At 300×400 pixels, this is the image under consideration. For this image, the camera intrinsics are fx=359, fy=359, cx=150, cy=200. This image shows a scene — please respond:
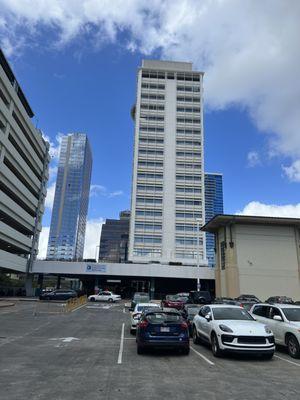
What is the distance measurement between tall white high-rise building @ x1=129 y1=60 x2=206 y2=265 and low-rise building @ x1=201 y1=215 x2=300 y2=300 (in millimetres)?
39496

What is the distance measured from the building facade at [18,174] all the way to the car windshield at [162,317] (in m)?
44.3

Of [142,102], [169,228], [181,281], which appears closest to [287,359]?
[181,281]

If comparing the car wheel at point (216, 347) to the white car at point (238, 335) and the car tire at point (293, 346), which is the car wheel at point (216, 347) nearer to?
the white car at point (238, 335)

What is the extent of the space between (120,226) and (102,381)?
550 feet

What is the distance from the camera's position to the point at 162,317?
11469 millimetres

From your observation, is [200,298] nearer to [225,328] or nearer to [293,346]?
[293,346]

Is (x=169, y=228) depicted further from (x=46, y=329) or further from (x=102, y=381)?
(x=102, y=381)

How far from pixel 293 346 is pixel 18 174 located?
56822mm

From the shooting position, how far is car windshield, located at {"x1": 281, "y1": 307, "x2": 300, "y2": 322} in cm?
1216

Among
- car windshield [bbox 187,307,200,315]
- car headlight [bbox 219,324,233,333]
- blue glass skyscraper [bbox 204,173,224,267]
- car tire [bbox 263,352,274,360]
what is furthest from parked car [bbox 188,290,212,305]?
blue glass skyscraper [bbox 204,173,224,267]

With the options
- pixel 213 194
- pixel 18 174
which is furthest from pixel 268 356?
pixel 213 194

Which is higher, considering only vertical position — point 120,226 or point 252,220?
point 120,226

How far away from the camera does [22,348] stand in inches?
484

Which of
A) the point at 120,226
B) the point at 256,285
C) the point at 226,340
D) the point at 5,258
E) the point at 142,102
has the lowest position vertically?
the point at 226,340
